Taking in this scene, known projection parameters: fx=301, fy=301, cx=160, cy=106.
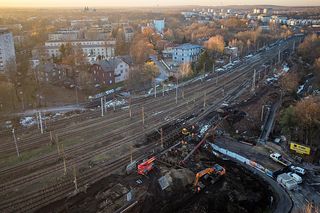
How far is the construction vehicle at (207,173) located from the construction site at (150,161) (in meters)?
0.06

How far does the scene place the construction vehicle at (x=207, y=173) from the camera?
1656cm

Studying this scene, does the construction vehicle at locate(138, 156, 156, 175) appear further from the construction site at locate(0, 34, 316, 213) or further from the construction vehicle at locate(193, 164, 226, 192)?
the construction vehicle at locate(193, 164, 226, 192)

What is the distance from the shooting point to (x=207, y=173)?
17.4 meters

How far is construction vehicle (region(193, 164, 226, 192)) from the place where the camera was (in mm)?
16562

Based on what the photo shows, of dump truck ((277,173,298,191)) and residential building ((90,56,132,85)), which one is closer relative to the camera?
dump truck ((277,173,298,191))

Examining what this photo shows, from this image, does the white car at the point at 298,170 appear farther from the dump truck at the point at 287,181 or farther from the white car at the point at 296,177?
the dump truck at the point at 287,181

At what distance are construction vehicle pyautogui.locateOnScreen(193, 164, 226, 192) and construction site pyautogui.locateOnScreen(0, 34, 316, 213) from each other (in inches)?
2.2

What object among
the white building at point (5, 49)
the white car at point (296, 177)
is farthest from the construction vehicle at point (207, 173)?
the white building at point (5, 49)

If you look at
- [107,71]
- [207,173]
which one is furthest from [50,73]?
[207,173]

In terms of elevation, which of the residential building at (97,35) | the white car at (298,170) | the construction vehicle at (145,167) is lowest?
the white car at (298,170)

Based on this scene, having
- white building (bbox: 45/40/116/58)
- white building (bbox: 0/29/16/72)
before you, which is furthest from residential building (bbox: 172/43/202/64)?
white building (bbox: 0/29/16/72)

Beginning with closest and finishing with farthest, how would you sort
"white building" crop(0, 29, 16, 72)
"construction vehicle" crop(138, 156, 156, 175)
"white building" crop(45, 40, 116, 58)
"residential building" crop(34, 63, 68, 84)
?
1. "construction vehicle" crop(138, 156, 156, 175)
2. "residential building" crop(34, 63, 68, 84)
3. "white building" crop(0, 29, 16, 72)
4. "white building" crop(45, 40, 116, 58)

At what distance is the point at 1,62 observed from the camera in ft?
132

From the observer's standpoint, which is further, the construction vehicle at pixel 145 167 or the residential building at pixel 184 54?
the residential building at pixel 184 54
